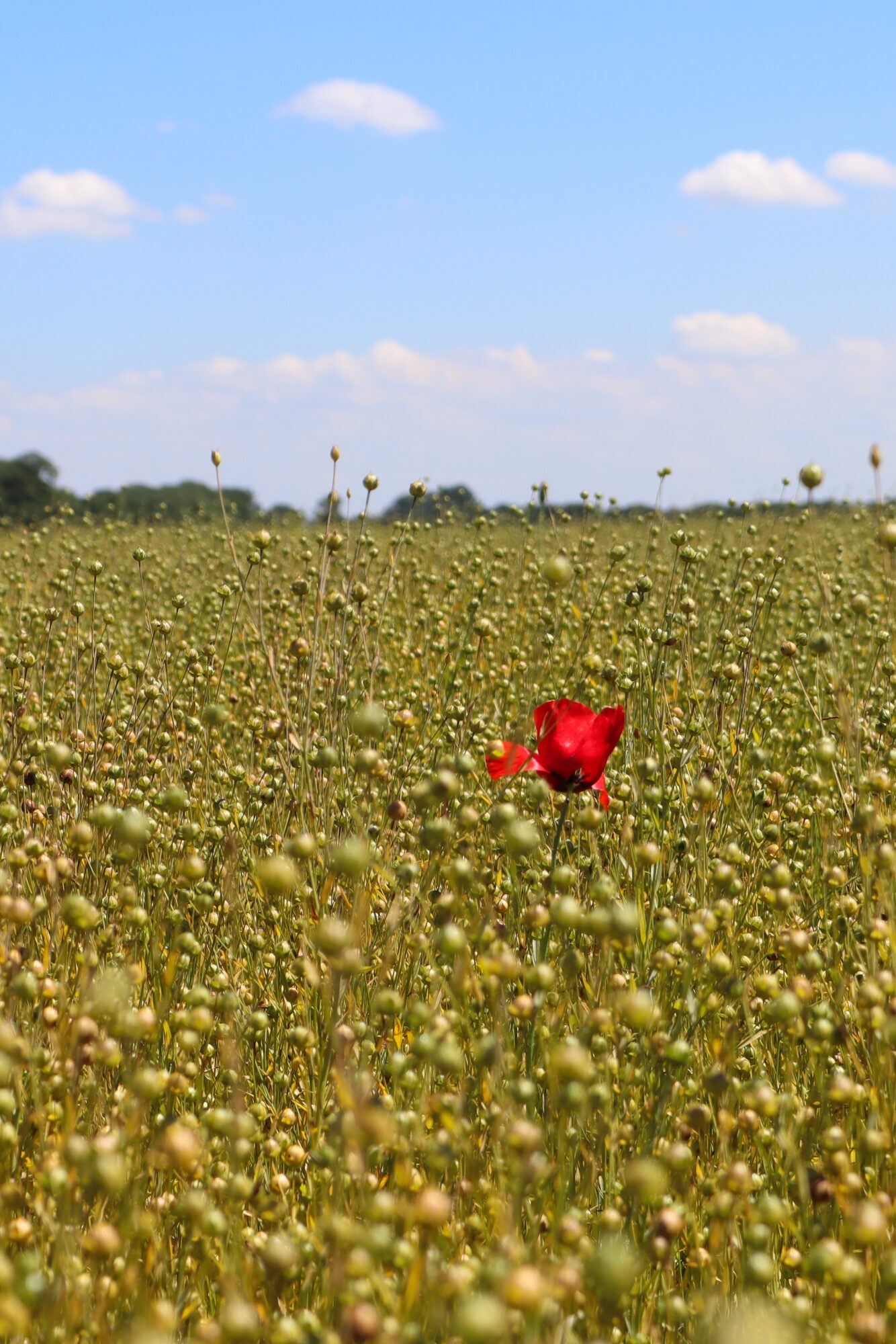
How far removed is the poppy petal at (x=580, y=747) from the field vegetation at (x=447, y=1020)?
106 mm

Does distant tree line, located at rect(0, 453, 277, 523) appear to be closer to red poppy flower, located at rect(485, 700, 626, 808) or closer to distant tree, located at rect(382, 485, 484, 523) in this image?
distant tree, located at rect(382, 485, 484, 523)

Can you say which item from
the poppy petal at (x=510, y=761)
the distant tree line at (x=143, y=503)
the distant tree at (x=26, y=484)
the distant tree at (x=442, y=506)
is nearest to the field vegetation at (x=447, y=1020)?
the poppy petal at (x=510, y=761)

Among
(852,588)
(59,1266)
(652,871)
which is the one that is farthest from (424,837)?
(852,588)

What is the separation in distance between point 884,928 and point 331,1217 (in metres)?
0.99

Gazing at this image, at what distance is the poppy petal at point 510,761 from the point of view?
86.3 inches

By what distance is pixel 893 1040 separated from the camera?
1.38 metres

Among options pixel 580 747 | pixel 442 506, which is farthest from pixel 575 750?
pixel 442 506

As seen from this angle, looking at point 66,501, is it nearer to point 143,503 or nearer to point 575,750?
point 143,503

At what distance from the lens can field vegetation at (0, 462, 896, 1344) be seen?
1.24 metres

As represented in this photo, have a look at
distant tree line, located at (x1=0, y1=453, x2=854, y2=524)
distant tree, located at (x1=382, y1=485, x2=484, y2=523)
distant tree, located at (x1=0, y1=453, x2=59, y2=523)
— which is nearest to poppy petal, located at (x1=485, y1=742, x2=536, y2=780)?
distant tree, located at (x1=382, y1=485, x2=484, y2=523)

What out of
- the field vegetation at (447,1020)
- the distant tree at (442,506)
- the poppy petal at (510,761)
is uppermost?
the distant tree at (442,506)

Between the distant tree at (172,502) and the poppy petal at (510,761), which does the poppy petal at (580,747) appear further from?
the distant tree at (172,502)

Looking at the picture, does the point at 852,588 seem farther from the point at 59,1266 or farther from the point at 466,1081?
the point at 59,1266

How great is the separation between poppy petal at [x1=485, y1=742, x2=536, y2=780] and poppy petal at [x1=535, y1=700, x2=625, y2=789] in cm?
7
